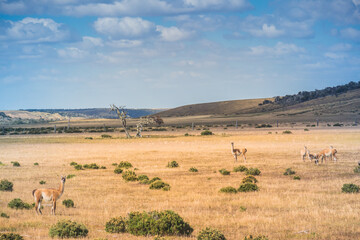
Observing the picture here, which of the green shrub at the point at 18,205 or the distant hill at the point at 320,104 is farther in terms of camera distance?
the distant hill at the point at 320,104

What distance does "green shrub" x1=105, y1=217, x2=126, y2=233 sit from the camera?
1272 cm

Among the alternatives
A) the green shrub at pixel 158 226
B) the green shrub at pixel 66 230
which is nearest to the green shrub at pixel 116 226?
the green shrub at pixel 158 226

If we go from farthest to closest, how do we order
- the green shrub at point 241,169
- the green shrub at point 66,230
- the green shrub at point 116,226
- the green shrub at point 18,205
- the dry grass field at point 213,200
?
the green shrub at point 241,169, the green shrub at point 18,205, the dry grass field at point 213,200, the green shrub at point 116,226, the green shrub at point 66,230

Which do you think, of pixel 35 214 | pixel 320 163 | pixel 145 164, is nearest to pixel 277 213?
pixel 35 214

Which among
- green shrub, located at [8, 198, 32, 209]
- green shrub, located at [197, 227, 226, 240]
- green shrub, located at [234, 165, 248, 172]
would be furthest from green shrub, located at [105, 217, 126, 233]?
green shrub, located at [234, 165, 248, 172]

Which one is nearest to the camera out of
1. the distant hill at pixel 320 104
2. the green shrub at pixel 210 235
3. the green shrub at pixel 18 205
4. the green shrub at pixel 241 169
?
the green shrub at pixel 210 235

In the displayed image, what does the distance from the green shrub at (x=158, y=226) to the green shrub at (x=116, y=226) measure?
21cm

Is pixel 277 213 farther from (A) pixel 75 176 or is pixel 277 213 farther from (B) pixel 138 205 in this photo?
(A) pixel 75 176

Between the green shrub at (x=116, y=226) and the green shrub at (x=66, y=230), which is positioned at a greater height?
the green shrub at (x=66, y=230)

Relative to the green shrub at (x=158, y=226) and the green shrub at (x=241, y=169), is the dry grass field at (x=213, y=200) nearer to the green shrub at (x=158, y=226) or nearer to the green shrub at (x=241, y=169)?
the green shrub at (x=158, y=226)

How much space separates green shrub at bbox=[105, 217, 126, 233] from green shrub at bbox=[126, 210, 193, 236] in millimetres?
205

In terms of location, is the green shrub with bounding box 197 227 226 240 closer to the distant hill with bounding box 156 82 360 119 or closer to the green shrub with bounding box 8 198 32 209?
the green shrub with bounding box 8 198 32 209

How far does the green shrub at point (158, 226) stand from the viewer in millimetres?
12578

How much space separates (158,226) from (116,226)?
1234 millimetres
